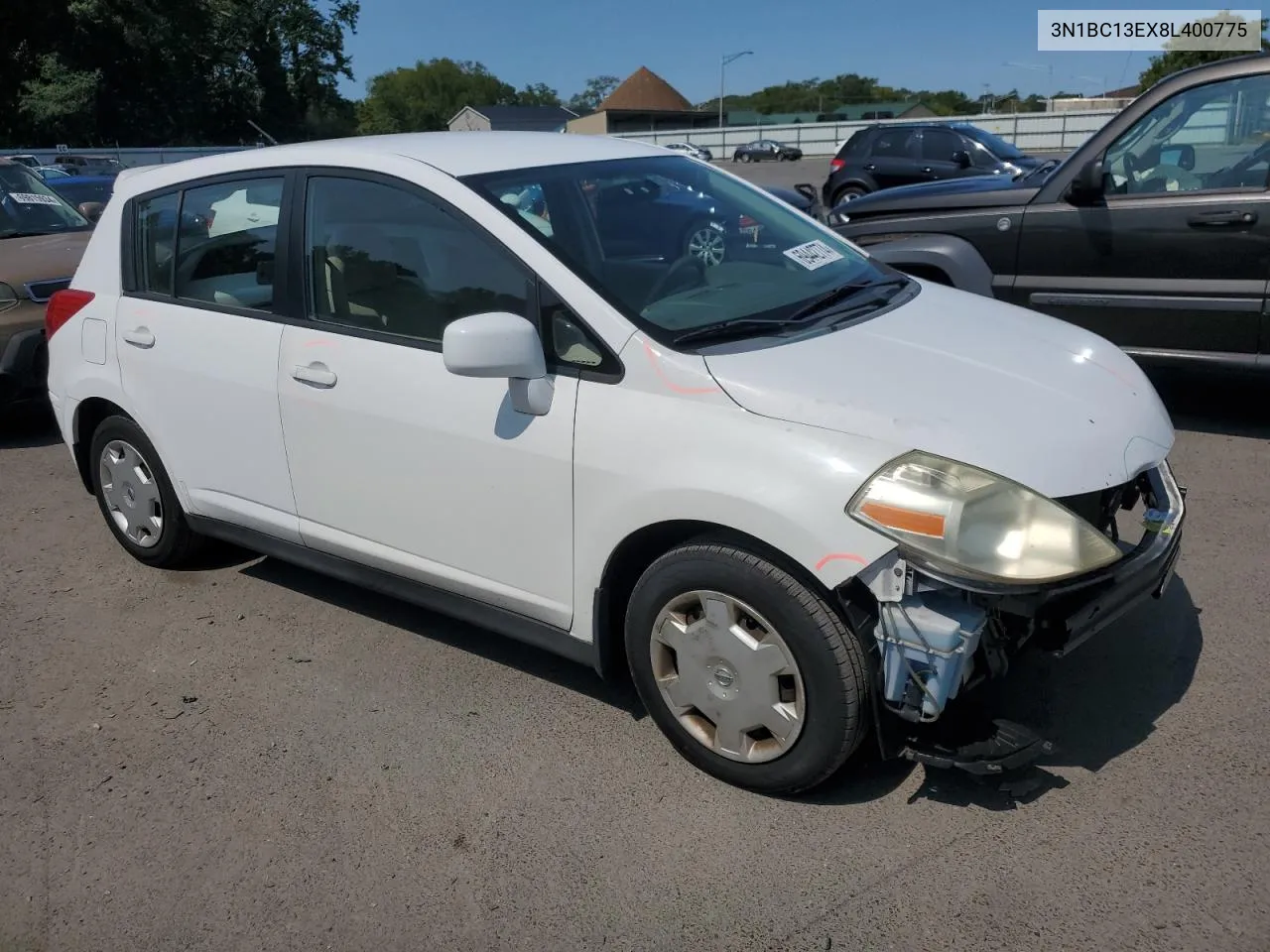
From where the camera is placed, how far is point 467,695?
3576 mm

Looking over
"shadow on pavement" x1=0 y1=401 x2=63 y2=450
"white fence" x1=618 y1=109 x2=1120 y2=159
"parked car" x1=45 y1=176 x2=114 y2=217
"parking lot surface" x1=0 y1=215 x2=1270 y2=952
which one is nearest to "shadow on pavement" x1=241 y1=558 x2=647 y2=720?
"parking lot surface" x1=0 y1=215 x2=1270 y2=952

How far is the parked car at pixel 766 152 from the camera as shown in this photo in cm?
5384

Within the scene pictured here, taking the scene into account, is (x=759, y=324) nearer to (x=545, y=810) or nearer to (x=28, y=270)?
(x=545, y=810)

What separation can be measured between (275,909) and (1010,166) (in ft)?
50.0

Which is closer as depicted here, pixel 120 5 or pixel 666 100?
pixel 120 5

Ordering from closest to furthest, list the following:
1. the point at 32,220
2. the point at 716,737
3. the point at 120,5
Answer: the point at 716,737
the point at 32,220
the point at 120,5

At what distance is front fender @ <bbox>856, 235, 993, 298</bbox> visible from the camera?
6109 millimetres

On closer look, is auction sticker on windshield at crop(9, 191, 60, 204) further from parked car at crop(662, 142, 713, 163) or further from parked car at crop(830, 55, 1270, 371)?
parked car at crop(830, 55, 1270, 371)

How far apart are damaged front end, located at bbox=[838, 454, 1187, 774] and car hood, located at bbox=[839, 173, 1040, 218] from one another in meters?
4.00

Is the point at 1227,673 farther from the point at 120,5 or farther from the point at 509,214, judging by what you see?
the point at 120,5

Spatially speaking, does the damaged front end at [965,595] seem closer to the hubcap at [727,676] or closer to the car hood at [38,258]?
the hubcap at [727,676]

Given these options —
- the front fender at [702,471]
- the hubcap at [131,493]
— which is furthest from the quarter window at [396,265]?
the hubcap at [131,493]

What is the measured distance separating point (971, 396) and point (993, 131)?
1898 inches

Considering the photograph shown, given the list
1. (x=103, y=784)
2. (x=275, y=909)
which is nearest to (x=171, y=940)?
(x=275, y=909)
